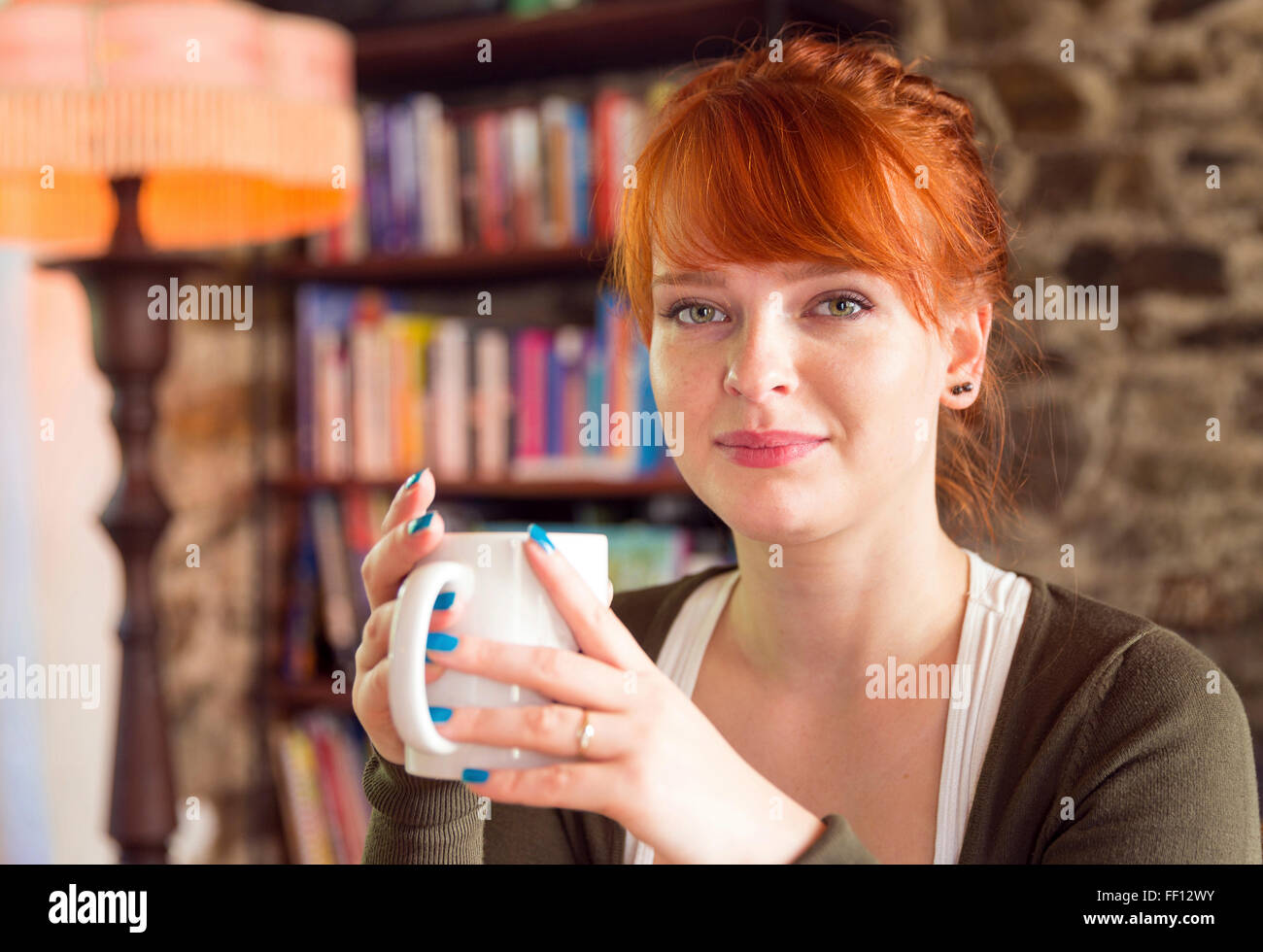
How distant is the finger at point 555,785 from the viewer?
1.92 feet

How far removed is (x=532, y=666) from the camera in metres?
0.57

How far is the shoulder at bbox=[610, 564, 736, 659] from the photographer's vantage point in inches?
40.0

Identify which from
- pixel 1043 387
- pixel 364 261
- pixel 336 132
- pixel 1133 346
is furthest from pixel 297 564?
pixel 1133 346

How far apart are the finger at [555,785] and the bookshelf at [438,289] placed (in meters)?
1.50

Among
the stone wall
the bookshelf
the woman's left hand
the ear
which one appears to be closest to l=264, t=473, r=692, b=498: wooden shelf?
the bookshelf

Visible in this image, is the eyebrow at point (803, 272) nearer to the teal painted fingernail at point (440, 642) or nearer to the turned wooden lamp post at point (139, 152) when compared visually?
the teal painted fingernail at point (440, 642)

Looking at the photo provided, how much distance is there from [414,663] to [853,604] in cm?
46

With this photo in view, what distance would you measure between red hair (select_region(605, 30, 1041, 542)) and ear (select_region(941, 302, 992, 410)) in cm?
2

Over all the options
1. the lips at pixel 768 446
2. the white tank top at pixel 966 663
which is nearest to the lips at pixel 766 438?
the lips at pixel 768 446

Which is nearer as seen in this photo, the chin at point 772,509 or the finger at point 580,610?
the finger at point 580,610

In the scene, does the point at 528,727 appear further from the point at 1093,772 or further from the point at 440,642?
the point at 1093,772

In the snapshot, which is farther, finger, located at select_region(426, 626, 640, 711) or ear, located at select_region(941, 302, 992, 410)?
ear, located at select_region(941, 302, 992, 410)
